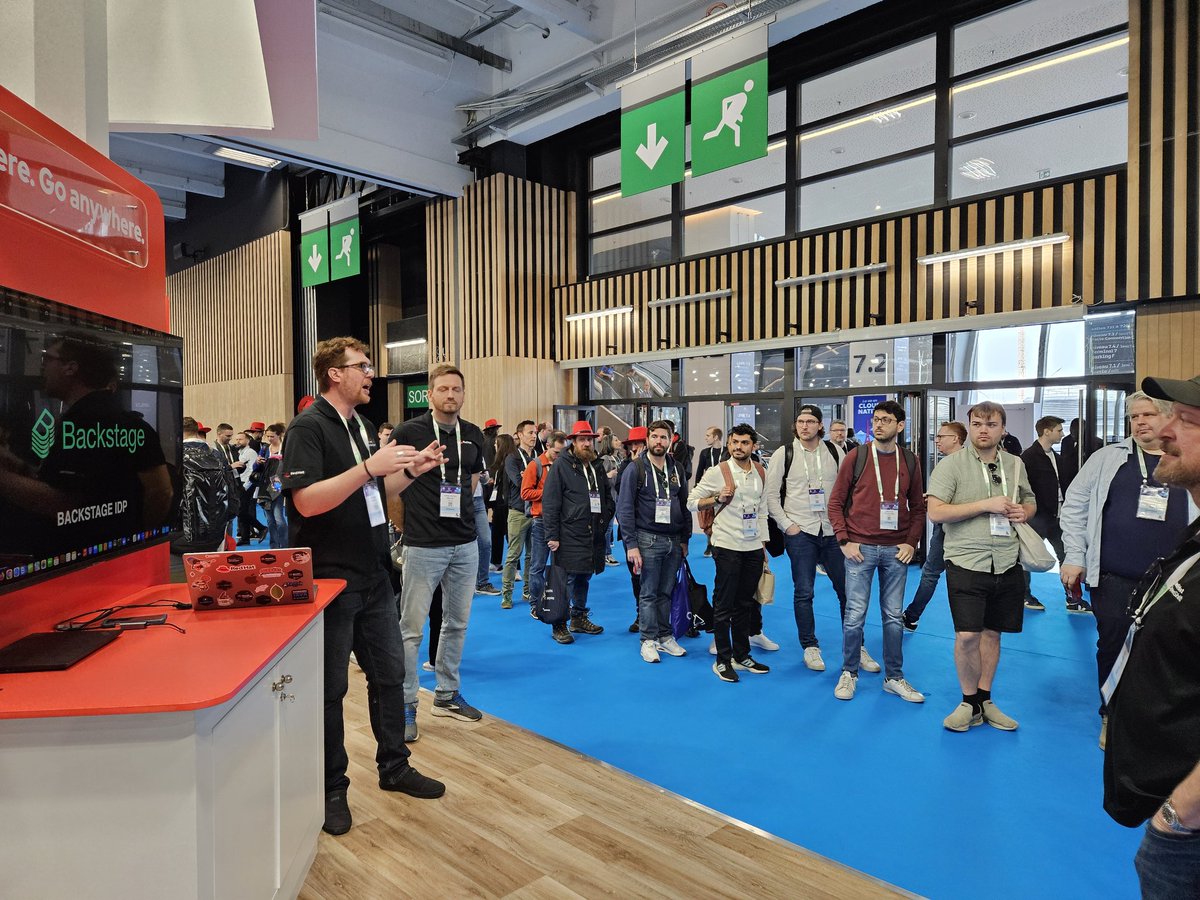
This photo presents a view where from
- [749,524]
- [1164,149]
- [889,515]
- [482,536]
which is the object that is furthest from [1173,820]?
[1164,149]

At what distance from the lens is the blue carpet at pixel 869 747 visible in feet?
8.47

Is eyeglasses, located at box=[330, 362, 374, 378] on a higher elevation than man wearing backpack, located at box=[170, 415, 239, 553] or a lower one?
higher

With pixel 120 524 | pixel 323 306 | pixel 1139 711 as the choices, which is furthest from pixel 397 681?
pixel 323 306

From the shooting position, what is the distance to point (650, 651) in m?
4.80

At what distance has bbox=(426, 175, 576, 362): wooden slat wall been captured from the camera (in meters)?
12.1

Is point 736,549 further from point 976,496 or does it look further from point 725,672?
point 976,496

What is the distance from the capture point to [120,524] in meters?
2.12

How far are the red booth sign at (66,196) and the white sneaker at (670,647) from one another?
12.5 feet

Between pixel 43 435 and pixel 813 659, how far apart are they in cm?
428

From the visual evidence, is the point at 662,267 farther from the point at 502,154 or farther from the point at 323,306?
the point at 323,306

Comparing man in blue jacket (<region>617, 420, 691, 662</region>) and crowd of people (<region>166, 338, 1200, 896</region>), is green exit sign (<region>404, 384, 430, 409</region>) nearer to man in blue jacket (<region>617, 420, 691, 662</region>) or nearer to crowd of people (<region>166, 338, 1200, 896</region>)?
crowd of people (<region>166, 338, 1200, 896</region>)

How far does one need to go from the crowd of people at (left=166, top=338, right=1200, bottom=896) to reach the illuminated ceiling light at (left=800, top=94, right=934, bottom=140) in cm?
470

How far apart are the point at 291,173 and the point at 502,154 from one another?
5.77m

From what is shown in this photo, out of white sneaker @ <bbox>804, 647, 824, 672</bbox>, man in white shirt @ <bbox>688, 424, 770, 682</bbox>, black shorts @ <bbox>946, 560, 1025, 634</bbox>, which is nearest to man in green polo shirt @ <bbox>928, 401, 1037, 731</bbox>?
black shorts @ <bbox>946, 560, 1025, 634</bbox>
